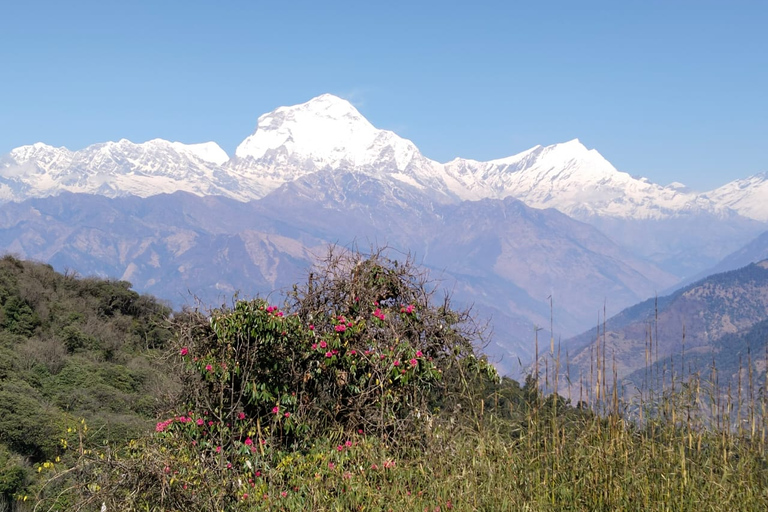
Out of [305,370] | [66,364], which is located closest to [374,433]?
[305,370]

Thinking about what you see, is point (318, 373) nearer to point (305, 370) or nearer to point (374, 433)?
point (305, 370)

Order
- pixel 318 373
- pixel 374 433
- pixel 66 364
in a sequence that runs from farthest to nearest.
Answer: pixel 66 364
pixel 318 373
pixel 374 433

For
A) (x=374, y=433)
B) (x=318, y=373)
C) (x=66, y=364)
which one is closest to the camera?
(x=374, y=433)

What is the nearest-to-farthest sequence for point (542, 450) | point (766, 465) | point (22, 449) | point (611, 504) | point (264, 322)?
point (611, 504), point (766, 465), point (542, 450), point (264, 322), point (22, 449)

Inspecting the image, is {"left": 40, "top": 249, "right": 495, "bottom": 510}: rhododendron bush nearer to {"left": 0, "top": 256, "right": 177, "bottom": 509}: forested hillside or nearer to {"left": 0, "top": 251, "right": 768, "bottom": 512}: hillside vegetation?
{"left": 0, "top": 251, "right": 768, "bottom": 512}: hillside vegetation

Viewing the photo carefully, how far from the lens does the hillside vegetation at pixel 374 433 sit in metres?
5.29

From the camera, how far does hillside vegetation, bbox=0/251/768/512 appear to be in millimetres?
5293

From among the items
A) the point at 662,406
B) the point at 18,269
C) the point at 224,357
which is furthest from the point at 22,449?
the point at 18,269

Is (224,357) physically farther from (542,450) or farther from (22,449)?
(22,449)

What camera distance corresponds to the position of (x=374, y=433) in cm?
778

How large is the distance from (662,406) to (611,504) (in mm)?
1451

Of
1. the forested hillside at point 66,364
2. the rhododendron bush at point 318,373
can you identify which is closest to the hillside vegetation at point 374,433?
the rhododendron bush at point 318,373

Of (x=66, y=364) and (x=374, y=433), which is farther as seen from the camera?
(x=66, y=364)

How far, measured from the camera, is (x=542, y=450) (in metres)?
6.06
